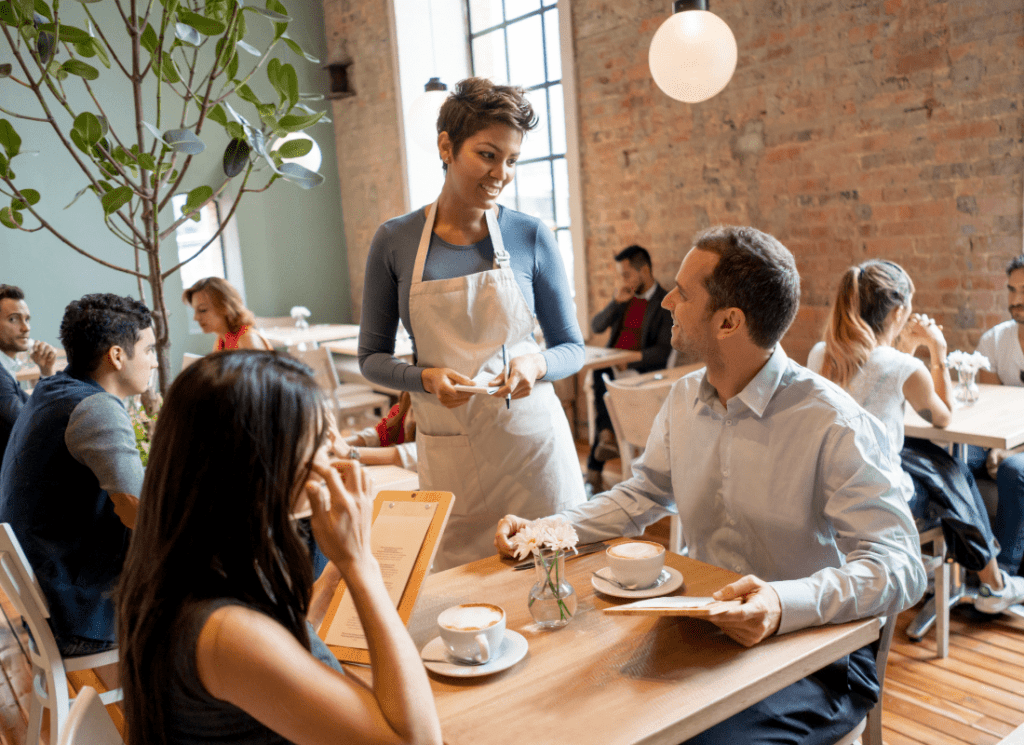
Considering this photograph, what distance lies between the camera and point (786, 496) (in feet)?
4.95

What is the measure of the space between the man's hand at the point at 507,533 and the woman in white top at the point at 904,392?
1535 millimetres

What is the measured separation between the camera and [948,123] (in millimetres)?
3709

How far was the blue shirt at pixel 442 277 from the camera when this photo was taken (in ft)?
6.65

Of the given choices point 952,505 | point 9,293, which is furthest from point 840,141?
point 9,293

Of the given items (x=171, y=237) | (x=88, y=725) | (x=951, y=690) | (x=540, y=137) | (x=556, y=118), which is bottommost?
(x=951, y=690)

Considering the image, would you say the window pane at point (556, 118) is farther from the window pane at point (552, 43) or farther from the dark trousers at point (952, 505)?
the dark trousers at point (952, 505)

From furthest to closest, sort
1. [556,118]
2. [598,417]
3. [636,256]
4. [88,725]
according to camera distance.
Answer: [556,118] → [636,256] → [598,417] → [88,725]

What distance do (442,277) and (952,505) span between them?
192 centimetres

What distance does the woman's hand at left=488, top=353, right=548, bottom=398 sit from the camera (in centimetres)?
191

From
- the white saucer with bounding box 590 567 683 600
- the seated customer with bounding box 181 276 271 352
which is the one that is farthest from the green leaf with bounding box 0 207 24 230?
the seated customer with bounding box 181 276 271 352

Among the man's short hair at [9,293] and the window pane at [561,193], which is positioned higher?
the window pane at [561,193]

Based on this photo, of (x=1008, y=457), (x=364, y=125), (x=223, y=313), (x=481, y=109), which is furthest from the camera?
(x=364, y=125)

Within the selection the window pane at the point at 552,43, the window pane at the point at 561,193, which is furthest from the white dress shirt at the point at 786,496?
the window pane at the point at 552,43

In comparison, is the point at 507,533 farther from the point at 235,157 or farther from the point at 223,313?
the point at 223,313
